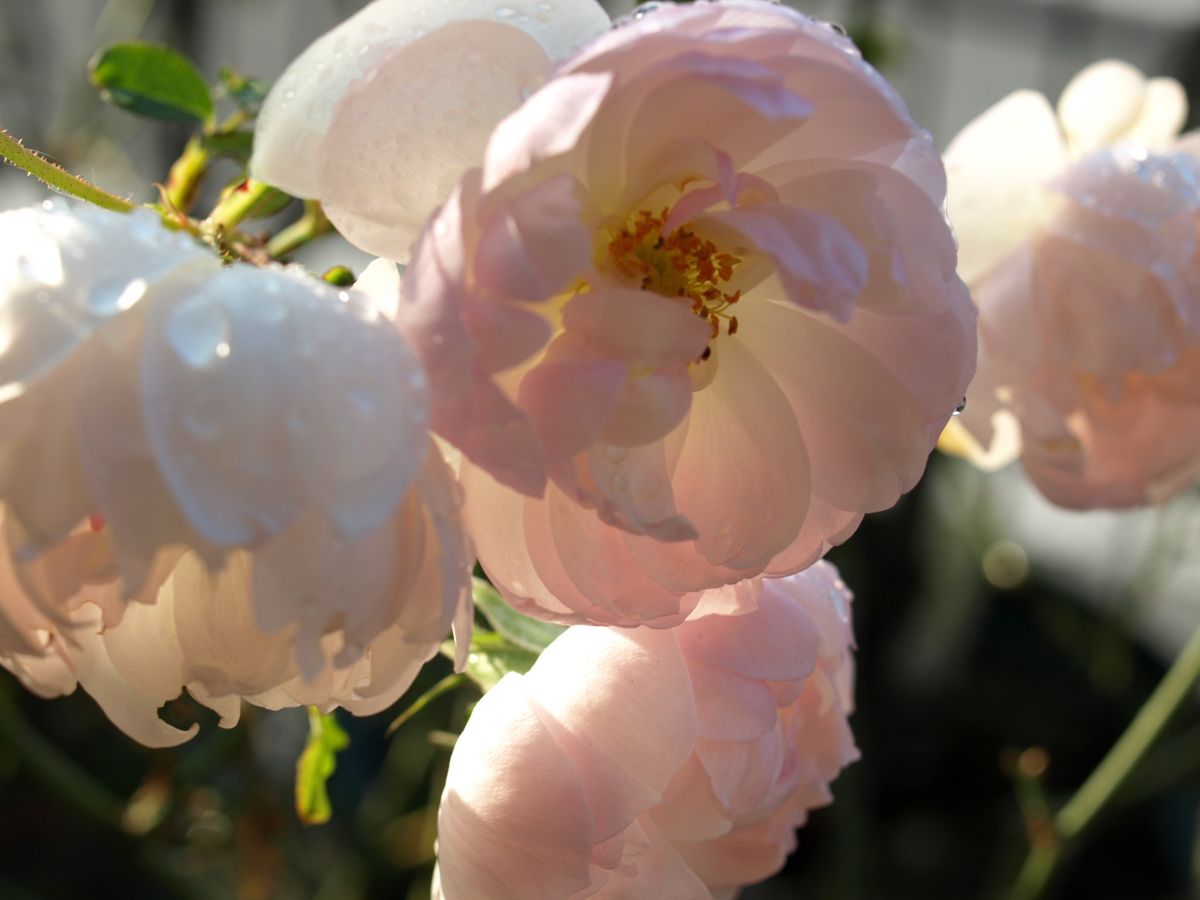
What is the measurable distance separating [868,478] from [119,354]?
26cm

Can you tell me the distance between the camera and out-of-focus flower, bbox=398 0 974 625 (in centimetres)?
37

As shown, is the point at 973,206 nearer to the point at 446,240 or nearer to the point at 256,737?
the point at 446,240

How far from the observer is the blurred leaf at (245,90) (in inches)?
26.1

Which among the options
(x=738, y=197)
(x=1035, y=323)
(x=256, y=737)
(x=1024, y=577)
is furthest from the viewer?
(x=1024, y=577)

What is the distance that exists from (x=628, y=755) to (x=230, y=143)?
37cm

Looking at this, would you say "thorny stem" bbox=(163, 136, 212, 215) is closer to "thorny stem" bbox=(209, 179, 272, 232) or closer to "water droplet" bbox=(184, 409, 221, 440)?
"thorny stem" bbox=(209, 179, 272, 232)

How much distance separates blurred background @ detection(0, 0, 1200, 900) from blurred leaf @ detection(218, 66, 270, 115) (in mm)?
312

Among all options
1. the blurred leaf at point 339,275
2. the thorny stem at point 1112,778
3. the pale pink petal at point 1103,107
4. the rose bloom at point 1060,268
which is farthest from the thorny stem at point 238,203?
the thorny stem at point 1112,778

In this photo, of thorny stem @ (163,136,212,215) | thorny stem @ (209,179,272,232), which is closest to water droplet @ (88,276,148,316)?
thorny stem @ (209,179,272,232)

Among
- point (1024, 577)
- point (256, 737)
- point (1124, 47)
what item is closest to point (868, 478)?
point (256, 737)

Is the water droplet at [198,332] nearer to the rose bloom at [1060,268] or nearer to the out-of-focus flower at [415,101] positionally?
the out-of-focus flower at [415,101]

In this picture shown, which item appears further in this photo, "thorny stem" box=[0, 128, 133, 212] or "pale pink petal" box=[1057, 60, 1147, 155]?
"pale pink petal" box=[1057, 60, 1147, 155]

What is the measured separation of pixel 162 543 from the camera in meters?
0.35

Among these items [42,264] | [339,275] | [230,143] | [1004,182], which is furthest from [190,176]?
[1004,182]
